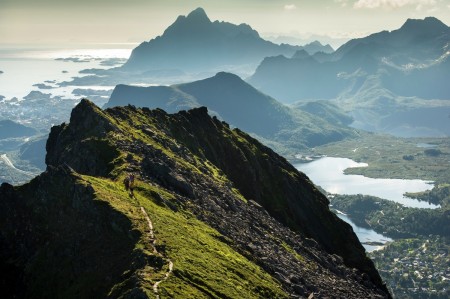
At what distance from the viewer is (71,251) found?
3017 inches

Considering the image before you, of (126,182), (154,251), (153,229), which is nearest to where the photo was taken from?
(154,251)

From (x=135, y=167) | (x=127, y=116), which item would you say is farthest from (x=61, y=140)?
(x=135, y=167)

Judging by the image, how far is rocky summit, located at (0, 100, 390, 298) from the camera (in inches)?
2886

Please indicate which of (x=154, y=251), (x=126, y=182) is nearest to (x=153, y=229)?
(x=154, y=251)

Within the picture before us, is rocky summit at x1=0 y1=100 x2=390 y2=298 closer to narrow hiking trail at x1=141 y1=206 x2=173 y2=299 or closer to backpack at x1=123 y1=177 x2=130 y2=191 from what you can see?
narrow hiking trail at x1=141 y1=206 x2=173 y2=299

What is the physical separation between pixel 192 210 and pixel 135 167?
1539 centimetres

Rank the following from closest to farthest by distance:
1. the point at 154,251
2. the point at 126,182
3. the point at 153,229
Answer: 1. the point at 154,251
2. the point at 153,229
3. the point at 126,182

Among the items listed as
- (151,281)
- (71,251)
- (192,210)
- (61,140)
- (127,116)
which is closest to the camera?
(151,281)

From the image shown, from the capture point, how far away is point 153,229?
80.4m

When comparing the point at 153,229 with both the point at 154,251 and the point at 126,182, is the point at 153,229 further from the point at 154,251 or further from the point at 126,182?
the point at 126,182

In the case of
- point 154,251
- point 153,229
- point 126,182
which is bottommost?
point 154,251

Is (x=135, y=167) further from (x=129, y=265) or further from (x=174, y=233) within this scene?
(x=129, y=265)

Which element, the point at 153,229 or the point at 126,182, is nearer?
the point at 153,229

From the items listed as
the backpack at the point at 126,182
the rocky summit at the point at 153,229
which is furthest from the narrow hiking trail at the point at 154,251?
the backpack at the point at 126,182
